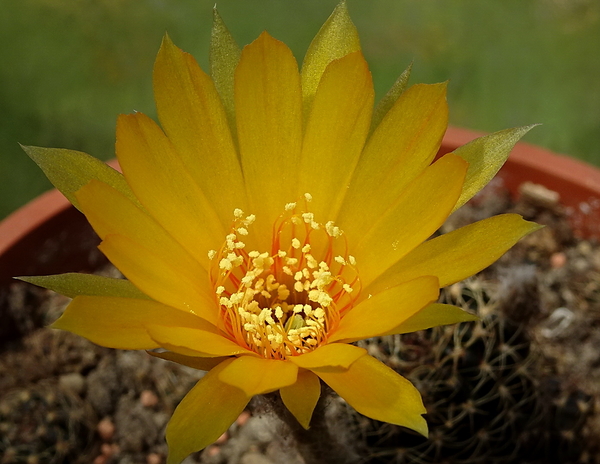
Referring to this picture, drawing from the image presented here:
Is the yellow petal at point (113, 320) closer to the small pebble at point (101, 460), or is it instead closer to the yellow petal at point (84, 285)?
the yellow petal at point (84, 285)

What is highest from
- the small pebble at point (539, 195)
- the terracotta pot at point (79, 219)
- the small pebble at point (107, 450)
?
the terracotta pot at point (79, 219)

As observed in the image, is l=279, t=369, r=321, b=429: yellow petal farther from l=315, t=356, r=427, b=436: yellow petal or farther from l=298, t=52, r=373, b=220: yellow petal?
l=298, t=52, r=373, b=220: yellow petal

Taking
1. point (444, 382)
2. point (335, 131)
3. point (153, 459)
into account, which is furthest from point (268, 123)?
point (153, 459)

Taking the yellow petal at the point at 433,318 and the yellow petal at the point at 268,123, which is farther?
the yellow petal at the point at 268,123

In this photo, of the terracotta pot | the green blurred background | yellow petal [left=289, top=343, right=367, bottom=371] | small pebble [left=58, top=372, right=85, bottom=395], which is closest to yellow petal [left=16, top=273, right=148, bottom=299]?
yellow petal [left=289, top=343, right=367, bottom=371]

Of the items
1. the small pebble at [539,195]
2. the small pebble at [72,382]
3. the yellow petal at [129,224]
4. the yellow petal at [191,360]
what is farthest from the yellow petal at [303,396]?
the small pebble at [539,195]

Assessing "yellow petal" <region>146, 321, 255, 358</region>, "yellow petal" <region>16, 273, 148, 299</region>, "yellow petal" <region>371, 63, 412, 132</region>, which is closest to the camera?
"yellow petal" <region>146, 321, 255, 358</region>
